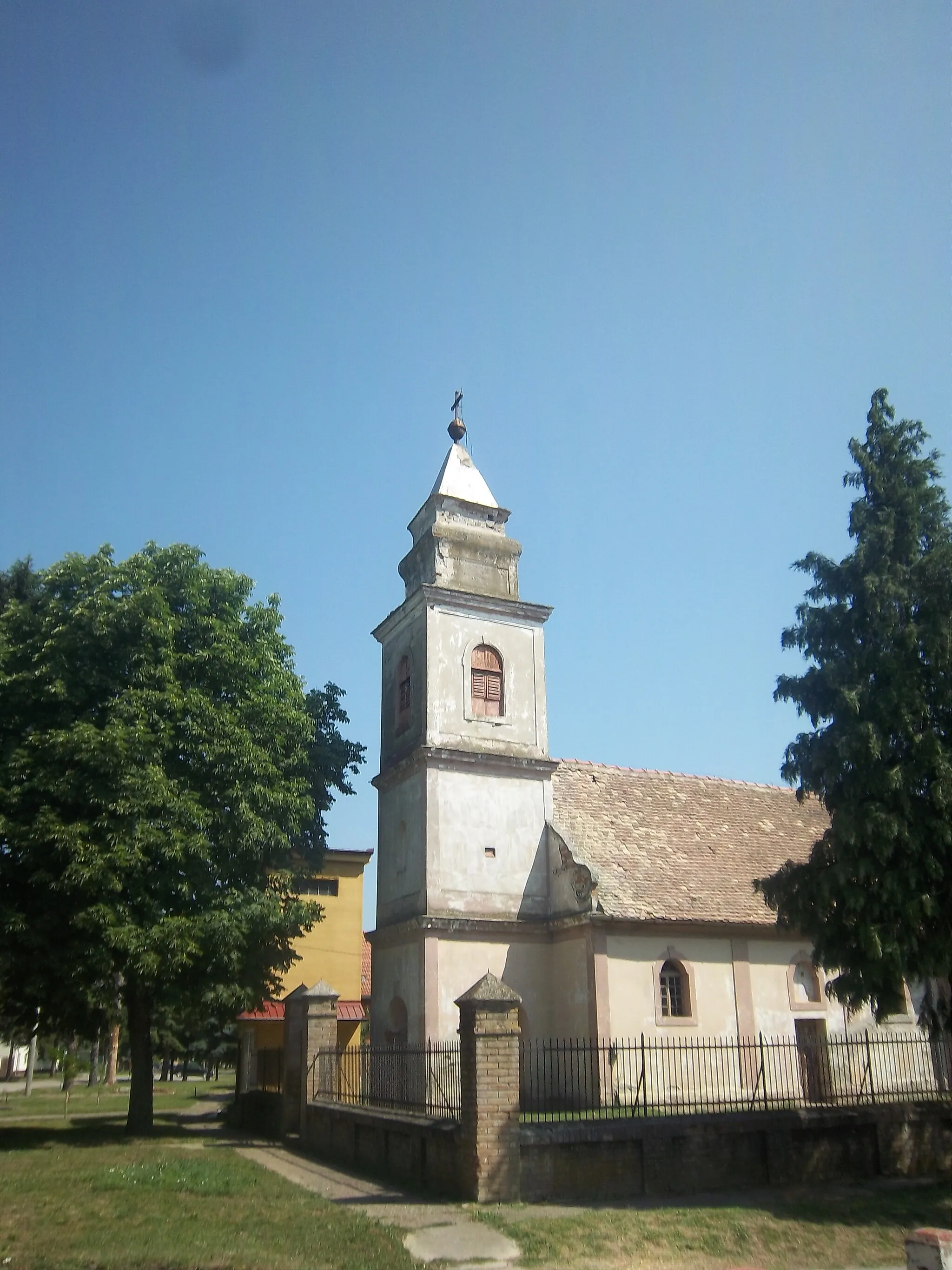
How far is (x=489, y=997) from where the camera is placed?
560 inches

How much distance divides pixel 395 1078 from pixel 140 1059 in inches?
314

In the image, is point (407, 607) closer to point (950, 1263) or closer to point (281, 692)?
point (281, 692)

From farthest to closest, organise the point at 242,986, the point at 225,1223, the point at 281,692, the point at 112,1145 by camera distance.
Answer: the point at 281,692 < the point at 242,986 < the point at 112,1145 < the point at 225,1223

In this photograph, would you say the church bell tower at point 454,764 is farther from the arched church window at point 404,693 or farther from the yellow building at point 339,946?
the yellow building at point 339,946

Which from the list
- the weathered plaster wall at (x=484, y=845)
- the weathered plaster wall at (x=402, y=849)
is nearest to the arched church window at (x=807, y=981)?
the weathered plaster wall at (x=484, y=845)

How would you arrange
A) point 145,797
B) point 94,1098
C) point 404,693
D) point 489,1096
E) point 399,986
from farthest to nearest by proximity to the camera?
1. point 94,1098
2. point 404,693
3. point 399,986
4. point 145,797
5. point 489,1096

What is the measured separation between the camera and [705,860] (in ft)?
85.9

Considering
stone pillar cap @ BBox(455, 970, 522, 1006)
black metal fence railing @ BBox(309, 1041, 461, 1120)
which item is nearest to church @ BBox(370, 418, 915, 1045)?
black metal fence railing @ BBox(309, 1041, 461, 1120)

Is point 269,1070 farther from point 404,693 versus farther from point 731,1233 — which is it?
point 731,1233

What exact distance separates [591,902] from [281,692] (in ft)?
29.6

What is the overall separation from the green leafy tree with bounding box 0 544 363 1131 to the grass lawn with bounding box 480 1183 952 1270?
35.0 feet

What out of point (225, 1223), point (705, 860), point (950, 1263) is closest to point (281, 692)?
point (705, 860)

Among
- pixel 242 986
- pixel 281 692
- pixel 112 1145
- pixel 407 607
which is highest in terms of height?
pixel 407 607

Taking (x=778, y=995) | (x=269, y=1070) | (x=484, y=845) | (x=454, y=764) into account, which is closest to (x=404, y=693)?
(x=454, y=764)
